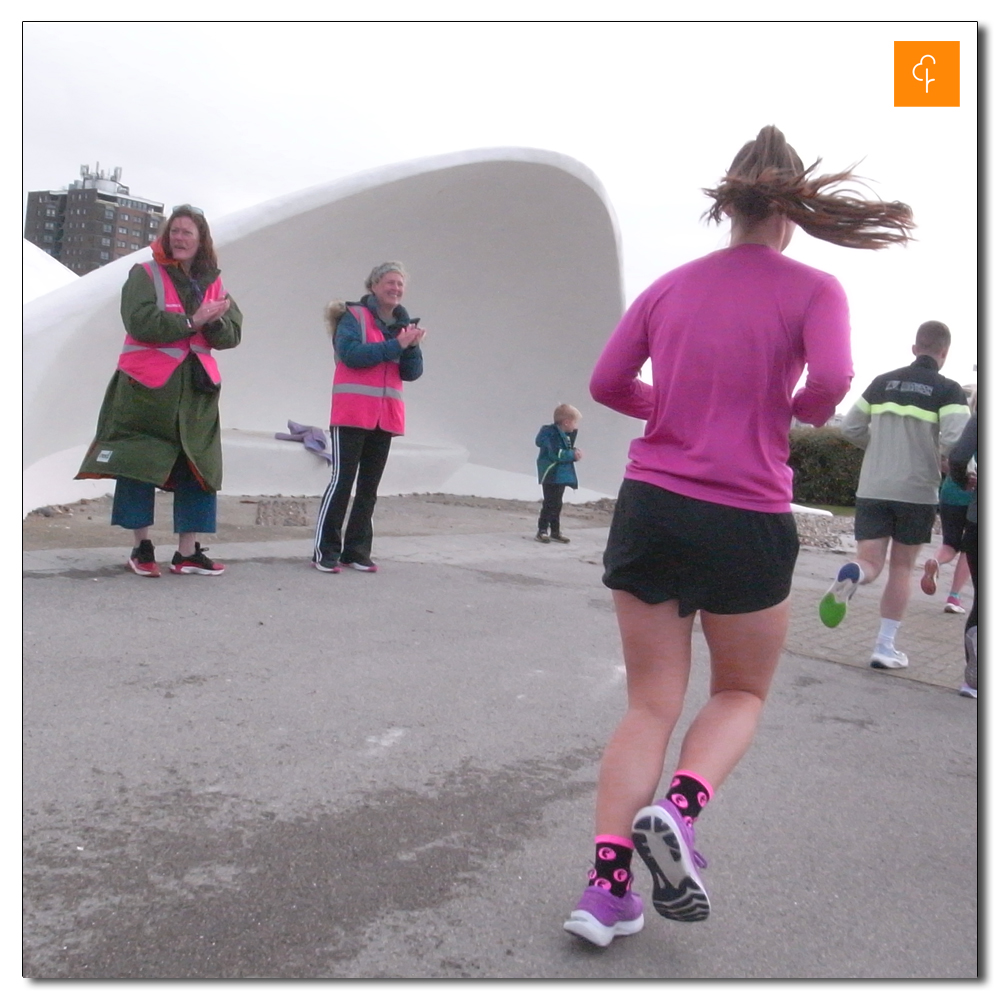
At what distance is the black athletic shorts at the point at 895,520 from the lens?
462 cm

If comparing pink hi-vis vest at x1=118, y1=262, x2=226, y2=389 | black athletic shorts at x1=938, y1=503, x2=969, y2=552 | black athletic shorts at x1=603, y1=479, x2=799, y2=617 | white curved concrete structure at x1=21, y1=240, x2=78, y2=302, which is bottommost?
black athletic shorts at x1=938, y1=503, x2=969, y2=552

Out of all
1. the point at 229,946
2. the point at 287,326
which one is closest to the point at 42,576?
the point at 229,946

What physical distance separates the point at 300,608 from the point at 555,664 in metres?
1.25

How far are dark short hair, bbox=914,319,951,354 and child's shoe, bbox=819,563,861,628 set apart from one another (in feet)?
3.64

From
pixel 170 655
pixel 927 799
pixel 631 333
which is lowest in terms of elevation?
pixel 927 799

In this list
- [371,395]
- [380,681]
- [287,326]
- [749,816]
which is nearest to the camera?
[749,816]

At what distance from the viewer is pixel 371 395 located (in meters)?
5.66

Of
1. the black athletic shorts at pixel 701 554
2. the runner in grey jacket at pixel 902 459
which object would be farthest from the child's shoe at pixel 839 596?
the black athletic shorts at pixel 701 554

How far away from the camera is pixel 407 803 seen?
2564 millimetres

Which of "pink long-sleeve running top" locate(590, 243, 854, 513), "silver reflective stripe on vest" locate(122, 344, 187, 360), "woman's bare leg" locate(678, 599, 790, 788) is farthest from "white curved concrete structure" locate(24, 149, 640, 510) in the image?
"woman's bare leg" locate(678, 599, 790, 788)

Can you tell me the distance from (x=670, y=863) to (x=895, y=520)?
3363 millimetres

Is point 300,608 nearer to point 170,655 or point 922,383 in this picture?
point 170,655

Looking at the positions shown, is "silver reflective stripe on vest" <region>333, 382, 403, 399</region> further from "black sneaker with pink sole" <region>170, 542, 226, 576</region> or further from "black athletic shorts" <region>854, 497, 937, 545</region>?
"black athletic shorts" <region>854, 497, 937, 545</region>

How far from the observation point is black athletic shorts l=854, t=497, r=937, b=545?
462 cm
